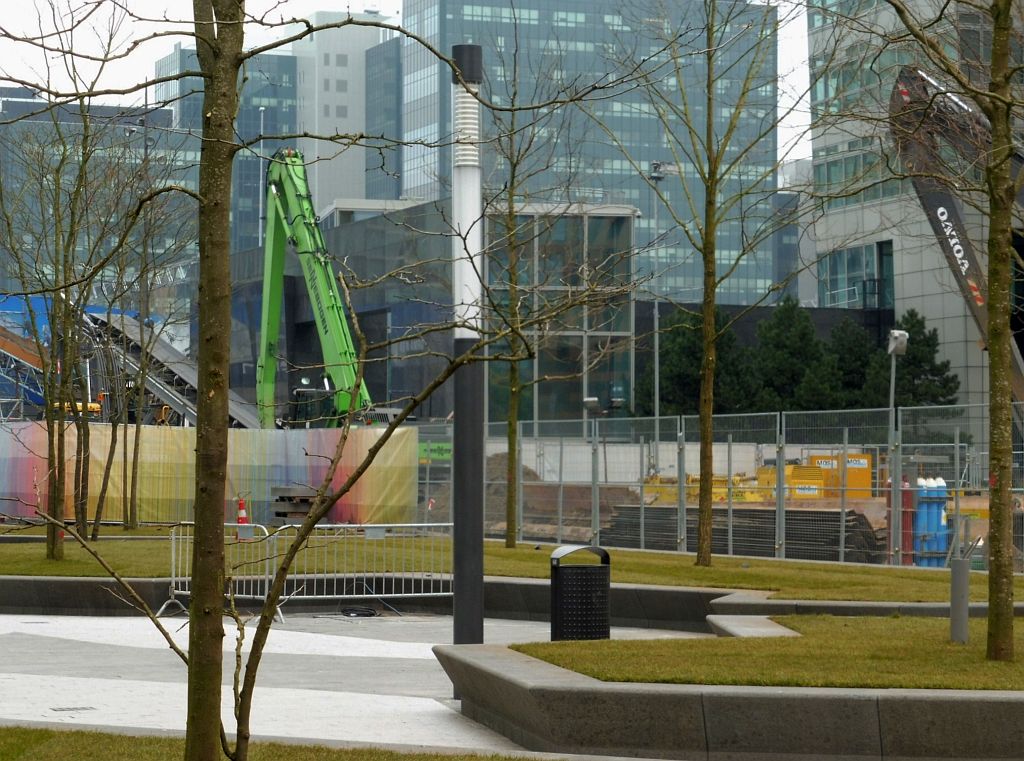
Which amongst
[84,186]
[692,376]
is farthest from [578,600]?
[692,376]

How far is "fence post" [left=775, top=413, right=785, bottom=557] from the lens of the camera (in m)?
27.4

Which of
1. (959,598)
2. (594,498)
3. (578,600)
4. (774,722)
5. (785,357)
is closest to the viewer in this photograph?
(774,722)

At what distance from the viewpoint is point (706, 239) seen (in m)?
21.0

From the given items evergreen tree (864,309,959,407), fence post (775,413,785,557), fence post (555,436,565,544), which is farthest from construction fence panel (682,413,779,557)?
evergreen tree (864,309,959,407)

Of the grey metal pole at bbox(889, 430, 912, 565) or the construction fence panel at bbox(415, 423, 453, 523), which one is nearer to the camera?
the grey metal pole at bbox(889, 430, 912, 565)

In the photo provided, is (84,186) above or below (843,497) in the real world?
above

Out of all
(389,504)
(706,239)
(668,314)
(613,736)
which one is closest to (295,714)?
(613,736)

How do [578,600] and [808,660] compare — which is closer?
[808,660]

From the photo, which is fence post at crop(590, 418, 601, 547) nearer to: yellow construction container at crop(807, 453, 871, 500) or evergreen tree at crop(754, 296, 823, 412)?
yellow construction container at crop(807, 453, 871, 500)

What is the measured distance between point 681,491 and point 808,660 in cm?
1858

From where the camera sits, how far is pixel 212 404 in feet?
17.6

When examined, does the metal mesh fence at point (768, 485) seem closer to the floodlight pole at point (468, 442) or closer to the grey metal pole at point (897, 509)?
the grey metal pole at point (897, 509)

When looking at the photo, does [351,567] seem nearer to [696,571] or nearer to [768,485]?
[696,571]

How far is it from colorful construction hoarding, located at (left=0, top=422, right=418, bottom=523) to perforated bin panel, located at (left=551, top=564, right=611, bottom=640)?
70.9 ft
